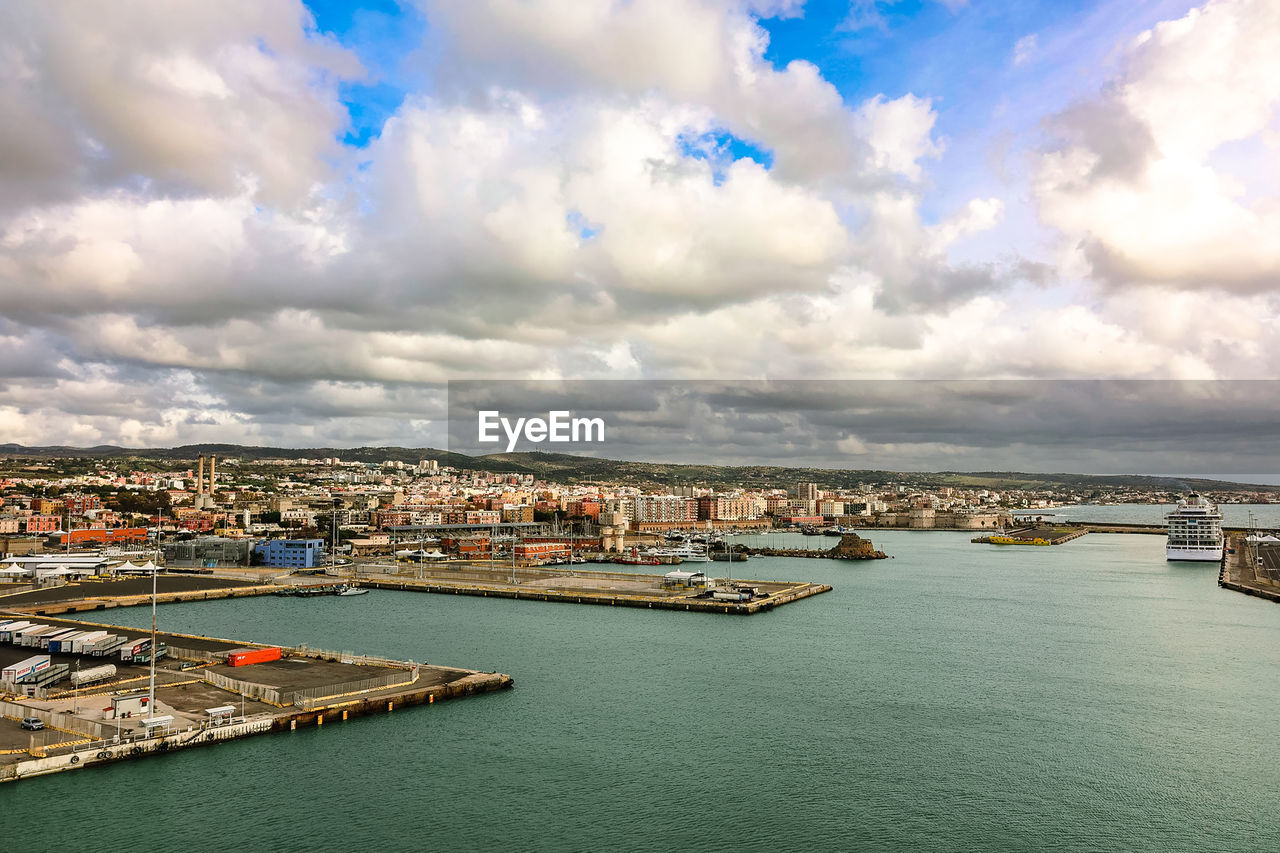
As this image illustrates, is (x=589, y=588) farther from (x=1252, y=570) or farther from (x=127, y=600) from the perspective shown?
(x=1252, y=570)

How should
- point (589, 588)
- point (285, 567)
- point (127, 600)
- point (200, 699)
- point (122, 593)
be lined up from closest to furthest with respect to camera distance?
point (200, 699), point (127, 600), point (122, 593), point (589, 588), point (285, 567)

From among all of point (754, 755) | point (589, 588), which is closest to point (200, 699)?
point (754, 755)

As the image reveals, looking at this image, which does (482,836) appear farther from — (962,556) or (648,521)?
(648,521)

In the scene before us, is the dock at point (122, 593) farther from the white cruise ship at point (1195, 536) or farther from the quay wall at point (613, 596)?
the white cruise ship at point (1195, 536)

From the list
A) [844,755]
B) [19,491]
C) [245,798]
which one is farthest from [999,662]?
[19,491]

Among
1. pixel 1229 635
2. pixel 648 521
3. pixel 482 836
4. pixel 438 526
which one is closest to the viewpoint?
pixel 482 836

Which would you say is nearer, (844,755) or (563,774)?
(563,774)

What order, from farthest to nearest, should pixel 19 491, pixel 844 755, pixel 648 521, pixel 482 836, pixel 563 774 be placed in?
1. pixel 648 521
2. pixel 19 491
3. pixel 844 755
4. pixel 563 774
5. pixel 482 836
